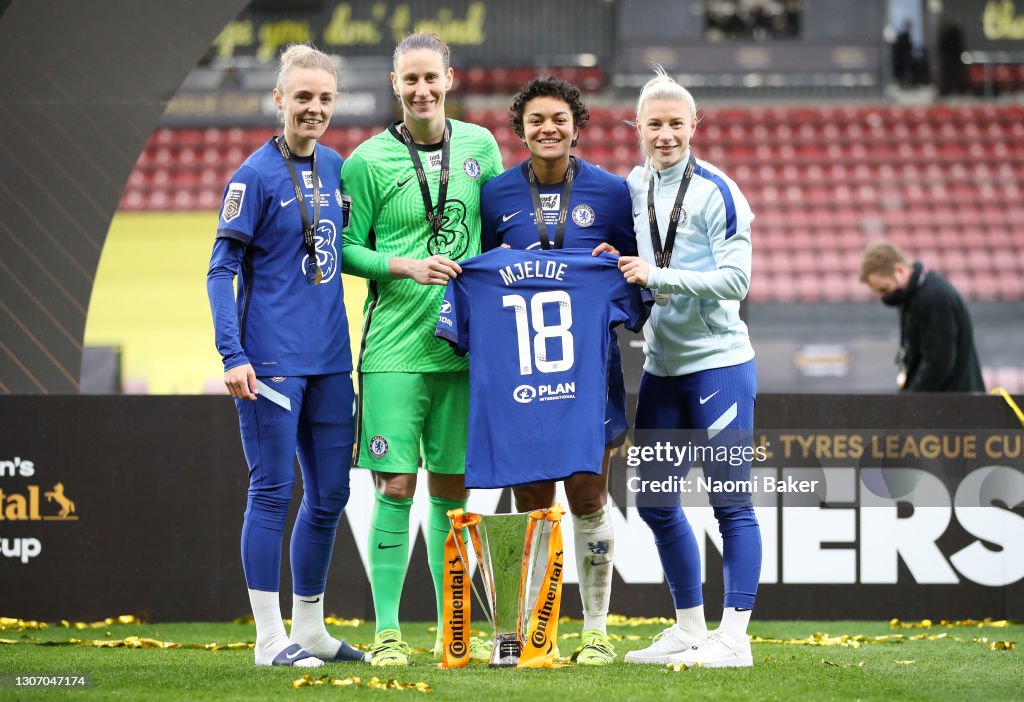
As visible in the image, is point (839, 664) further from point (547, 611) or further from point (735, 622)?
→ point (547, 611)

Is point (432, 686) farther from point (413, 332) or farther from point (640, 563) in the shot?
point (640, 563)

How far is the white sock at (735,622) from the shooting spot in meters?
3.49

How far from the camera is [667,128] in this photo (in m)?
3.54

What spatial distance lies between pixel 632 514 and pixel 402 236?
1842 mm

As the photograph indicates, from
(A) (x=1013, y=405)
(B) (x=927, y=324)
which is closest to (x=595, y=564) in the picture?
(A) (x=1013, y=405)

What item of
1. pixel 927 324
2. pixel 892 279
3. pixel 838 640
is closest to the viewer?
pixel 838 640

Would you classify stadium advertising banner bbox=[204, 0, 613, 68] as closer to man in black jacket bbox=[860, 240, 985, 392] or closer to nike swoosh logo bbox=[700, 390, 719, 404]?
man in black jacket bbox=[860, 240, 985, 392]

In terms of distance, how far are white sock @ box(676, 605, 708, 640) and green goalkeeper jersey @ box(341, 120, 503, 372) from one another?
106 cm

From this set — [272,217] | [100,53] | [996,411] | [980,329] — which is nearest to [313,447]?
[272,217]

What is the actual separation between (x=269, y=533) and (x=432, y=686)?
2.42 feet

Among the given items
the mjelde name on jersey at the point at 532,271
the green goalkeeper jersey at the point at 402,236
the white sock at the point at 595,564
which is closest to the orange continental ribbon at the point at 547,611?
the white sock at the point at 595,564

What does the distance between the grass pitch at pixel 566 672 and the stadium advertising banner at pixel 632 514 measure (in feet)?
0.89

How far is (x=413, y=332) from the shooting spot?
358 centimetres

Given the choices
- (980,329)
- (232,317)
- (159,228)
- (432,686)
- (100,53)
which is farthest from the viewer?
(159,228)
